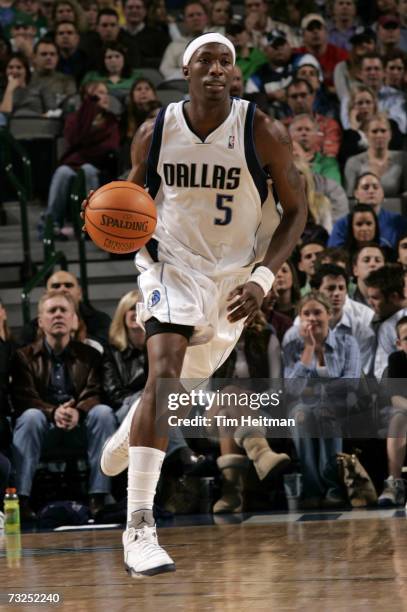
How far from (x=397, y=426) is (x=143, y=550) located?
10.8 ft

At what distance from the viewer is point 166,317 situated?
4.64m

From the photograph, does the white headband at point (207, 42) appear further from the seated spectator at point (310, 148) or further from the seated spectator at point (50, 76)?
the seated spectator at point (50, 76)

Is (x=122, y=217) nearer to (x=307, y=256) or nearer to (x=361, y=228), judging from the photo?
(x=307, y=256)

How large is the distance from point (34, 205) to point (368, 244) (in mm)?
3417

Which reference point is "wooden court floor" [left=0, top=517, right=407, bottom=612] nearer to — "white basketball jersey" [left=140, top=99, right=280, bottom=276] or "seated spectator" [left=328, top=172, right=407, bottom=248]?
"white basketball jersey" [left=140, top=99, right=280, bottom=276]

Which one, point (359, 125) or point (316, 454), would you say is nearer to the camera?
point (316, 454)

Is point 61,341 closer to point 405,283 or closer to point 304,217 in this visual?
point 405,283

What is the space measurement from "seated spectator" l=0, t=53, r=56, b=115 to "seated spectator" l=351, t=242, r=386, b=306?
156 inches

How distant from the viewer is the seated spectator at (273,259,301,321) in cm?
836

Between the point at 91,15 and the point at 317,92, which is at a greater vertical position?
the point at 91,15

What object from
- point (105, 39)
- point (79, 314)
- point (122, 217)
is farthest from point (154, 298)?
point (105, 39)

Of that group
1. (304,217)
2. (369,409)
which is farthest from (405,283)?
(304,217)

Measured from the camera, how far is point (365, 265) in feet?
28.0

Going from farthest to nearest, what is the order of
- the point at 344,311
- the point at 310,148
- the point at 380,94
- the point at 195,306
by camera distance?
the point at 380,94, the point at 310,148, the point at 344,311, the point at 195,306
